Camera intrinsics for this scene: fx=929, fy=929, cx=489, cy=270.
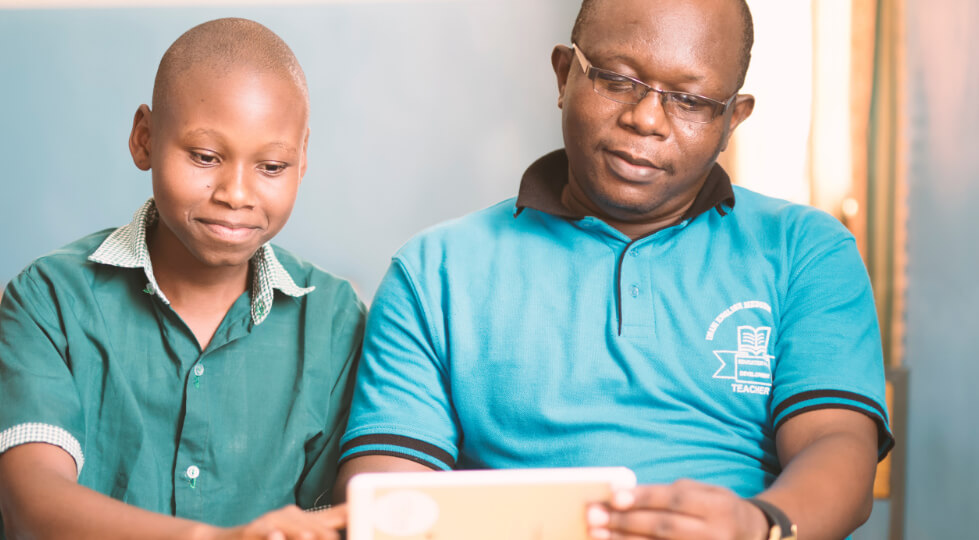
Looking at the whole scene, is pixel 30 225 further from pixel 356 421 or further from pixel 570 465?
pixel 570 465

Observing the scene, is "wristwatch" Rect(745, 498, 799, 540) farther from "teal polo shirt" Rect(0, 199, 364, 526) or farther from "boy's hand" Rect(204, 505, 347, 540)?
"teal polo shirt" Rect(0, 199, 364, 526)

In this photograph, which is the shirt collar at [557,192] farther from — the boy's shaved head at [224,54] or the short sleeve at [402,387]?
the boy's shaved head at [224,54]

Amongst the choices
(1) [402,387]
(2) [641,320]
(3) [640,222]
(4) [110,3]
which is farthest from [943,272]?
(4) [110,3]

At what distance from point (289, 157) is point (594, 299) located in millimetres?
539

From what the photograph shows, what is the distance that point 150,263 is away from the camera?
1.52m

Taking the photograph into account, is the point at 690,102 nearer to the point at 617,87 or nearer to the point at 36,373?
the point at 617,87

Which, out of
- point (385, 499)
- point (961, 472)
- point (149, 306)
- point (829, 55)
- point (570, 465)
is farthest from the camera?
point (829, 55)

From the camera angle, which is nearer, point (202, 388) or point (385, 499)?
point (385, 499)

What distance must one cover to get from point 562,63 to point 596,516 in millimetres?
915

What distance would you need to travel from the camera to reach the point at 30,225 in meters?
3.37

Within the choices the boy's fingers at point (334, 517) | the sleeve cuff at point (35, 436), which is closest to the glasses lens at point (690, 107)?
the boy's fingers at point (334, 517)

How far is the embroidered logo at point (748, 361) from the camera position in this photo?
142 cm

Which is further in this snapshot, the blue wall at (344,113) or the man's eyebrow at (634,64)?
the blue wall at (344,113)

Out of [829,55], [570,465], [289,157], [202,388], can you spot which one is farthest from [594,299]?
[829,55]
